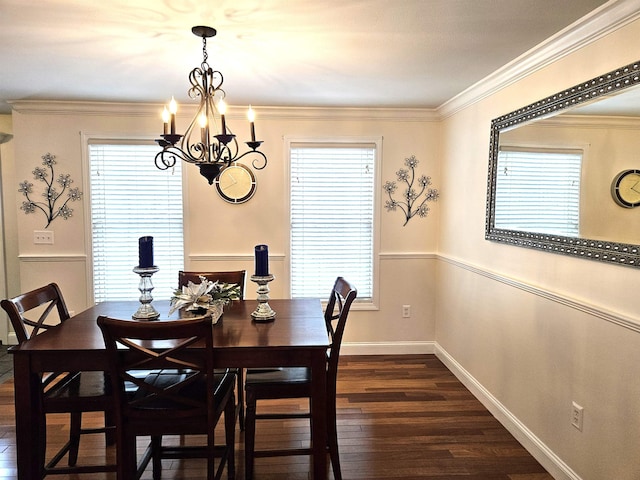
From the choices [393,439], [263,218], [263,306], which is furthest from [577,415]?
[263,218]

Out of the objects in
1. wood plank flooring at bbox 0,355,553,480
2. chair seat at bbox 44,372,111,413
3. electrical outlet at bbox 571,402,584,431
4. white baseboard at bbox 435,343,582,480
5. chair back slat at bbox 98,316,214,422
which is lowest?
wood plank flooring at bbox 0,355,553,480

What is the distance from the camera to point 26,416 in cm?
187

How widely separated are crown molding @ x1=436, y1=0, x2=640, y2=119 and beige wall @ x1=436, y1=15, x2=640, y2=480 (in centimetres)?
4

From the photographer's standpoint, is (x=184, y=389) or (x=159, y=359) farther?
(x=184, y=389)

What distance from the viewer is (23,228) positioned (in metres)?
3.74

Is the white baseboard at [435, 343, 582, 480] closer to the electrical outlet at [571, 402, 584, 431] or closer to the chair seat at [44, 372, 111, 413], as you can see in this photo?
the electrical outlet at [571, 402, 584, 431]

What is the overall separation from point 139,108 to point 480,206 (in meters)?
2.99

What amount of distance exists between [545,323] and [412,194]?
1.89 m

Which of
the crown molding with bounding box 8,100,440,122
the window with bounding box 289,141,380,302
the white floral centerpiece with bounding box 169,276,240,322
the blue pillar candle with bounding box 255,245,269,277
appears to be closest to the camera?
the white floral centerpiece with bounding box 169,276,240,322

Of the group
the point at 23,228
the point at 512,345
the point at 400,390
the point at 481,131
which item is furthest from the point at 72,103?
the point at 512,345

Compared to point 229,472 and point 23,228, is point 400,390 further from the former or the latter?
point 23,228

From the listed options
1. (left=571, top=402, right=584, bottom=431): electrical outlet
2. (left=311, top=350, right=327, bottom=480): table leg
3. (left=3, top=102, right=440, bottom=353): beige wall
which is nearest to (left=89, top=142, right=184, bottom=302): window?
(left=3, top=102, right=440, bottom=353): beige wall

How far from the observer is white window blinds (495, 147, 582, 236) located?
2.12 m

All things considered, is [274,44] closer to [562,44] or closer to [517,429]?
[562,44]
